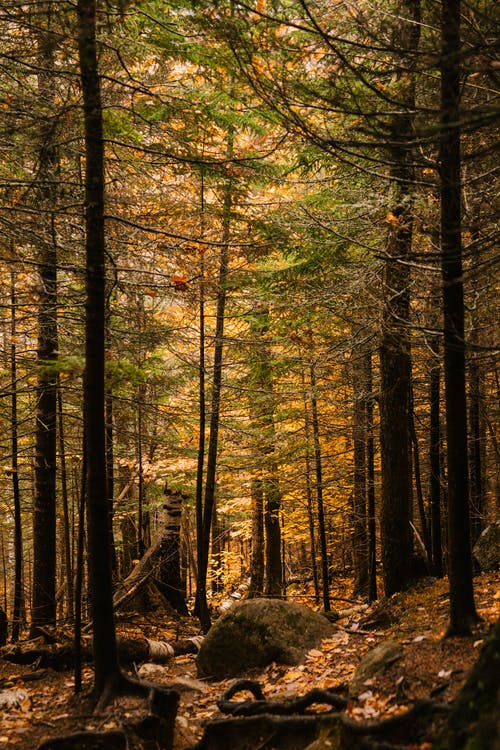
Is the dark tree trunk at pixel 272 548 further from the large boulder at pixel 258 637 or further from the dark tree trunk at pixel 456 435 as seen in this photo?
the dark tree trunk at pixel 456 435

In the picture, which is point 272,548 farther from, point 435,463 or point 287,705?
point 287,705

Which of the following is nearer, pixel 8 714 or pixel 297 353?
pixel 8 714

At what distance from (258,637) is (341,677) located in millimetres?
2064

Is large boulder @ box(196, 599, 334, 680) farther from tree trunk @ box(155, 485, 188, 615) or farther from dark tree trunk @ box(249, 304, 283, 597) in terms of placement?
dark tree trunk @ box(249, 304, 283, 597)

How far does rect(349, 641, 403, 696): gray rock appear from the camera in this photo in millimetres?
5156

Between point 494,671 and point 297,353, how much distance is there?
1133 centimetres

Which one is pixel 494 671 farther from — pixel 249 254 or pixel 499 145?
pixel 249 254

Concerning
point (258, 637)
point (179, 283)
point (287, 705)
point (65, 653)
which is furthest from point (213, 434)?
point (287, 705)

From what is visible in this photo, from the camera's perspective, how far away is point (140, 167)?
28.7 ft

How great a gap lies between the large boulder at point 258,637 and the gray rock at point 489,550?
3009 mm

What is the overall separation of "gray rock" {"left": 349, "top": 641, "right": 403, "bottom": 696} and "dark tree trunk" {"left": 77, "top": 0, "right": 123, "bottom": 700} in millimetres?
2593

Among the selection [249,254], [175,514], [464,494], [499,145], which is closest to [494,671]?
[464,494]

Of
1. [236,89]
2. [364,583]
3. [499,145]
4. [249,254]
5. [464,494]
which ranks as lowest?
[364,583]

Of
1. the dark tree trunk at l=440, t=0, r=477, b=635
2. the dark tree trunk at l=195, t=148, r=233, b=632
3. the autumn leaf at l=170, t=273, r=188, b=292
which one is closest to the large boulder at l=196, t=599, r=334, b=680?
the dark tree trunk at l=195, t=148, r=233, b=632
